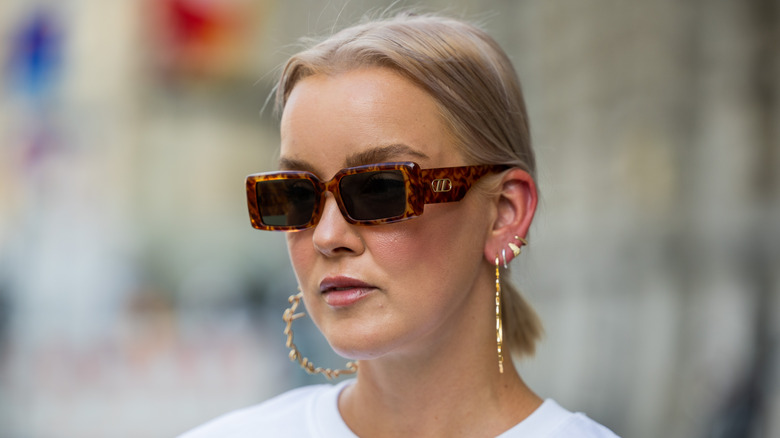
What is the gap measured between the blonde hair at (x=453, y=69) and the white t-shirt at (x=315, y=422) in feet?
1.51

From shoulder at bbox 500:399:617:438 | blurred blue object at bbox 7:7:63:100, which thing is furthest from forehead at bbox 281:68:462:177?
blurred blue object at bbox 7:7:63:100

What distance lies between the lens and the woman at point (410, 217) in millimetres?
2152

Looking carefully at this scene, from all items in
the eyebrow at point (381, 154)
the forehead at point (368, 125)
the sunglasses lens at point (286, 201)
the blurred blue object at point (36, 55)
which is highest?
the blurred blue object at point (36, 55)

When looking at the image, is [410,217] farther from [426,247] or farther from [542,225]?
[542,225]

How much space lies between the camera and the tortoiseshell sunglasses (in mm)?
2127

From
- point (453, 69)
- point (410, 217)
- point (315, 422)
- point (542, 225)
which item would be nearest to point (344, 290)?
point (410, 217)

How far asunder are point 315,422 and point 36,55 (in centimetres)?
1529

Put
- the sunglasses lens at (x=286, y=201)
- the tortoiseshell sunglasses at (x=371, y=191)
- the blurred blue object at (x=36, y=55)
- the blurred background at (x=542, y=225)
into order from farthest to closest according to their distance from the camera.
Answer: the blurred blue object at (x=36, y=55) < the blurred background at (x=542, y=225) < the sunglasses lens at (x=286, y=201) < the tortoiseshell sunglasses at (x=371, y=191)

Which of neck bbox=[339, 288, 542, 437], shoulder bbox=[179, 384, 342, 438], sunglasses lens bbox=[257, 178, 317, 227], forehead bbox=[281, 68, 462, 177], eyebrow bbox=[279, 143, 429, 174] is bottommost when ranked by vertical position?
shoulder bbox=[179, 384, 342, 438]

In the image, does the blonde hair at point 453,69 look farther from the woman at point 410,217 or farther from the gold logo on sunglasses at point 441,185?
the gold logo on sunglasses at point 441,185

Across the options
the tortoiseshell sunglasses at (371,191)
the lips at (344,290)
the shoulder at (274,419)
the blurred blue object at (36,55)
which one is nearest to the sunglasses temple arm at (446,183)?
the tortoiseshell sunglasses at (371,191)

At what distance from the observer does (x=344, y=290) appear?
85.9 inches

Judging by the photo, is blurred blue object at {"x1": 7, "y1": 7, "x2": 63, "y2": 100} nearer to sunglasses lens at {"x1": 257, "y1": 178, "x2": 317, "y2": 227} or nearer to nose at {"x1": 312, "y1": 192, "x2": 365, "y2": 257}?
sunglasses lens at {"x1": 257, "y1": 178, "x2": 317, "y2": 227}

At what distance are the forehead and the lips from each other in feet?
0.92
